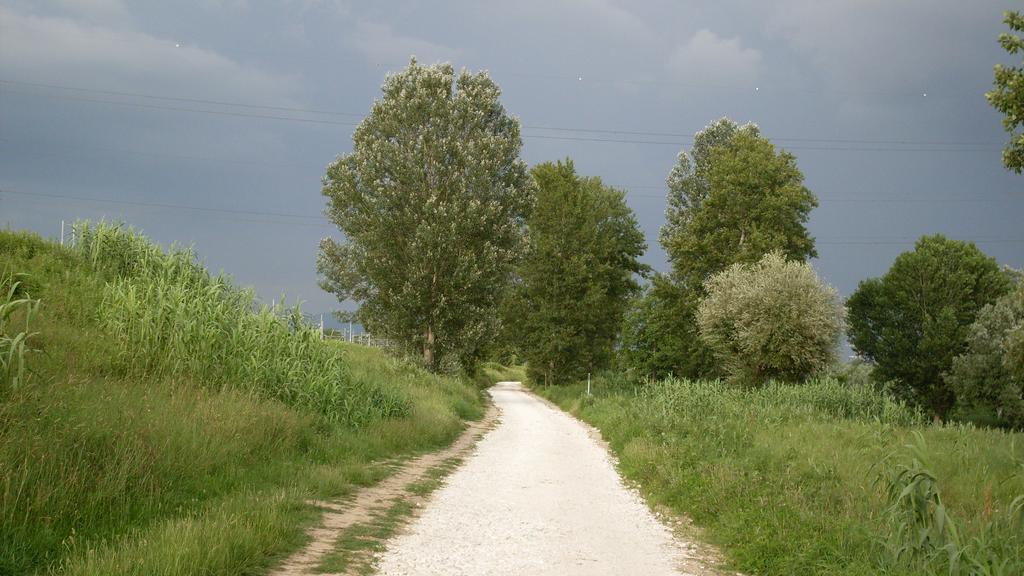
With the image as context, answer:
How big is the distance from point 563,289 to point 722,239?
1332cm

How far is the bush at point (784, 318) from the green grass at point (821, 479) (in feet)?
27.7

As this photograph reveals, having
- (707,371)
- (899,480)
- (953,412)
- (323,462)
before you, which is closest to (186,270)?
(323,462)

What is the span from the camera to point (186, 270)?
15.2 metres

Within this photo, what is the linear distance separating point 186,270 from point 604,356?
40.7 m

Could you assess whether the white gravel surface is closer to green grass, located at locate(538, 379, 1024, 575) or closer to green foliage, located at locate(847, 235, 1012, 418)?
green grass, located at locate(538, 379, 1024, 575)

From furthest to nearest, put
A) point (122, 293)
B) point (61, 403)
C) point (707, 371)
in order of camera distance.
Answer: point (707, 371), point (122, 293), point (61, 403)

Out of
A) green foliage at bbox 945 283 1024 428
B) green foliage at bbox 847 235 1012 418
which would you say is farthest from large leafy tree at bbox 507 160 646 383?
green foliage at bbox 945 283 1024 428

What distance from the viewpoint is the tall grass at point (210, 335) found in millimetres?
11812

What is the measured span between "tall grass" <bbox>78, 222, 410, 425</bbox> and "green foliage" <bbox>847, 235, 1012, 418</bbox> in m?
41.3

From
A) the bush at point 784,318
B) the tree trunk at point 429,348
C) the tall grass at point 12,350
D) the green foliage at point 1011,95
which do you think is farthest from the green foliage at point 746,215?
the tall grass at point 12,350

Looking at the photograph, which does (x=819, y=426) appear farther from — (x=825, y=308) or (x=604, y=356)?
(x=604, y=356)

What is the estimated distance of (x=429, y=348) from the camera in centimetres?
3444

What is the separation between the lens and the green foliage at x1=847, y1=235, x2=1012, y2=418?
148ft

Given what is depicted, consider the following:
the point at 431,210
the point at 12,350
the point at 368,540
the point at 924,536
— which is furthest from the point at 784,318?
the point at 12,350
